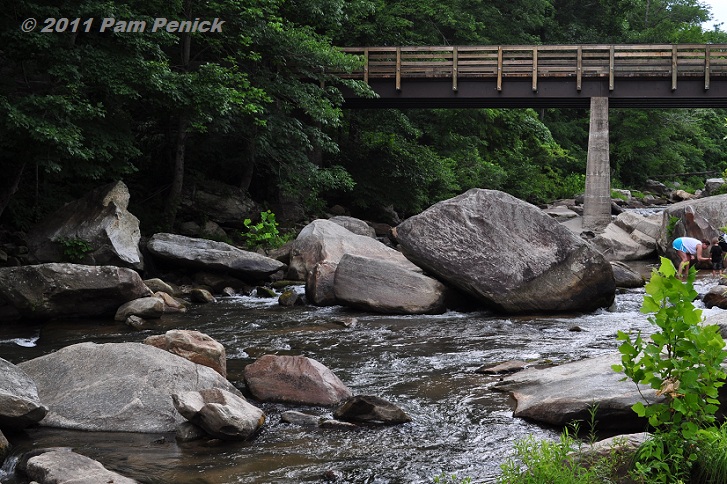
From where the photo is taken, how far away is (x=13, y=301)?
1259cm

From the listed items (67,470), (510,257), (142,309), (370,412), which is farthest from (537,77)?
(67,470)

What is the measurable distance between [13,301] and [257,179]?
14.5 m

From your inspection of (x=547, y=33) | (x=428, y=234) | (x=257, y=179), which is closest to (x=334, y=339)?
(x=428, y=234)

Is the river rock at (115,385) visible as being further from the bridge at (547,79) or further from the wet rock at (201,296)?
the bridge at (547,79)

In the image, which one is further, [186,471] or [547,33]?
[547,33]

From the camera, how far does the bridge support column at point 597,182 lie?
102ft

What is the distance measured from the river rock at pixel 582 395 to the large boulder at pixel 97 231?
9563 mm

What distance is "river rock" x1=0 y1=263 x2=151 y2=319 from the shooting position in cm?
1264

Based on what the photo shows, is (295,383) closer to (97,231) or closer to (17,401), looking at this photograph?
(17,401)

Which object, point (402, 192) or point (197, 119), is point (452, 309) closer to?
point (197, 119)

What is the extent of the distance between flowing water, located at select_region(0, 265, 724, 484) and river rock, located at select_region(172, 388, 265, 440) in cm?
10

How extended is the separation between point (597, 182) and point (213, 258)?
63.2 ft

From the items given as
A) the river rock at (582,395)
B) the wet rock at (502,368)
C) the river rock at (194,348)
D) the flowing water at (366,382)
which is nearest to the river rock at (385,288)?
the flowing water at (366,382)

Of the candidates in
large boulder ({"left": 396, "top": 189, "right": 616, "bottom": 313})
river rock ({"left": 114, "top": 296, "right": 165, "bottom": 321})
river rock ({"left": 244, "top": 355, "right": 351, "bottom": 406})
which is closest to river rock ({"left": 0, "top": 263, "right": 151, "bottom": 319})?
river rock ({"left": 114, "top": 296, "right": 165, "bottom": 321})
